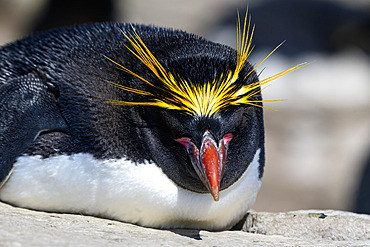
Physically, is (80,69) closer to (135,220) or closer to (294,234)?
(135,220)

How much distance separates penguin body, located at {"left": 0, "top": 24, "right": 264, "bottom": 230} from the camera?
2.90 metres

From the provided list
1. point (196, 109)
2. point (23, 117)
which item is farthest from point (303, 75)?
point (23, 117)

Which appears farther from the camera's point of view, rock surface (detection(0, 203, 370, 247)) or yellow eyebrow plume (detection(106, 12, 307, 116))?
yellow eyebrow plume (detection(106, 12, 307, 116))

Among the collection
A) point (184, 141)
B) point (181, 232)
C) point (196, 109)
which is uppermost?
point (196, 109)

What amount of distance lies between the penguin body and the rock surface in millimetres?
99

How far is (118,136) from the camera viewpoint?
9.74 ft

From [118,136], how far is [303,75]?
6.78 meters

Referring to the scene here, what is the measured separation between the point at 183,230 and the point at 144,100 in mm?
692

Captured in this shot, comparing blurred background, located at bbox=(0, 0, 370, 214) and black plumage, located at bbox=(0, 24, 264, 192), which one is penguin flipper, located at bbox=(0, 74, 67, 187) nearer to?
black plumage, located at bbox=(0, 24, 264, 192)

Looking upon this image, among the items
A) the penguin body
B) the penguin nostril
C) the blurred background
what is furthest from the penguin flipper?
the blurred background

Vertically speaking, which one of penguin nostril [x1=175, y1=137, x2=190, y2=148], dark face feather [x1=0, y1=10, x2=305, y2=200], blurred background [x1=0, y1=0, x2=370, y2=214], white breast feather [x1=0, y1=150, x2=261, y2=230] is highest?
blurred background [x1=0, y1=0, x2=370, y2=214]

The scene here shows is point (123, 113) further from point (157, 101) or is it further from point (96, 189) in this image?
point (96, 189)

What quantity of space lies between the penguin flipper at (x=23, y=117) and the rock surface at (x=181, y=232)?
0.89 ft

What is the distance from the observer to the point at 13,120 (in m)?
2.95
